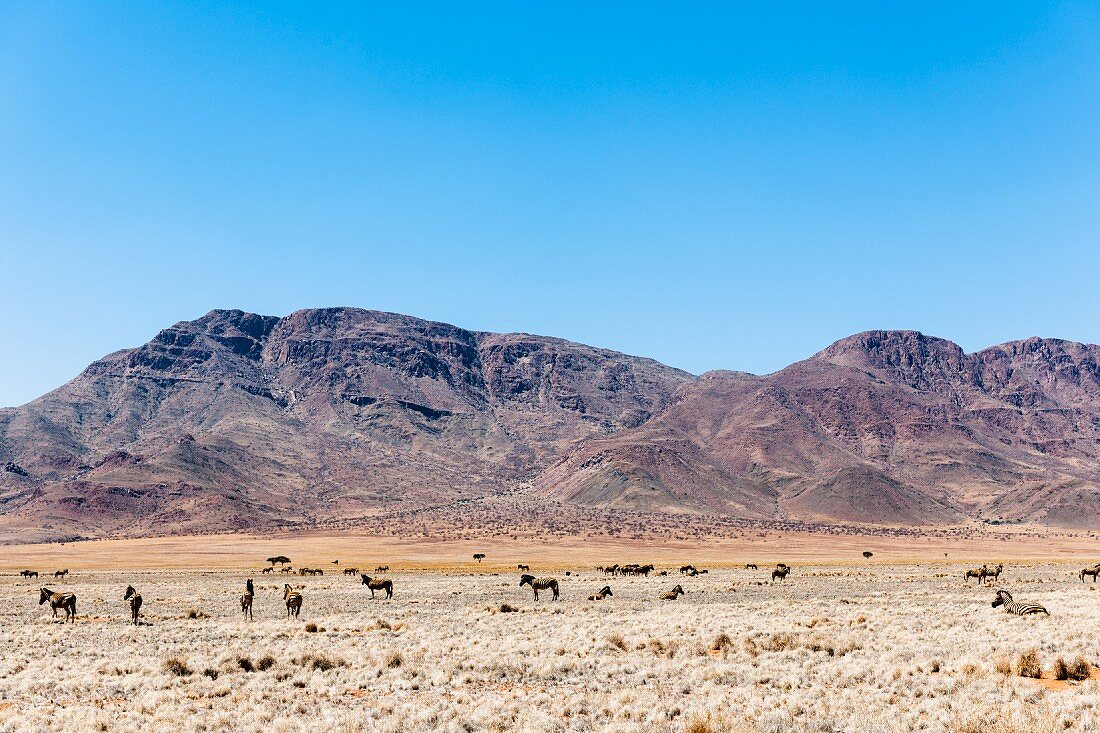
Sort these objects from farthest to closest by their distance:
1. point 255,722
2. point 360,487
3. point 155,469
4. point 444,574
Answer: point 360,487
point 155,469
point 444,574
point 255,722

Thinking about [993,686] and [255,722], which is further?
[993,686]

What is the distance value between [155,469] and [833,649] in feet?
Result: 590

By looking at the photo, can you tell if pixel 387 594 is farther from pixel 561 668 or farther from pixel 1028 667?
pixel 1028 667

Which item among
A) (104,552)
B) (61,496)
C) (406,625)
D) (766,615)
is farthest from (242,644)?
(61,496)

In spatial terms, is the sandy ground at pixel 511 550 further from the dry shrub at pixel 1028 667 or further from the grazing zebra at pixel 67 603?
the dry shrub at pixel 1028 667

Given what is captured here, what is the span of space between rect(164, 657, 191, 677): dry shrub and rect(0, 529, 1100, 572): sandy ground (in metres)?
53.1

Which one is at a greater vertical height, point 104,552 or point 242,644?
point 242,644

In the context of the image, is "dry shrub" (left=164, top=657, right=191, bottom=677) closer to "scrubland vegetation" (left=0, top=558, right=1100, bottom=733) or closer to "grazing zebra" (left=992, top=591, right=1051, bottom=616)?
"scrubland vegetation" (left=0, top=558, right=1100, bottom=733)

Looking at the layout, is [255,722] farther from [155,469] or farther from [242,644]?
[155,469]

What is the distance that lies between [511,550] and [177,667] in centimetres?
8528

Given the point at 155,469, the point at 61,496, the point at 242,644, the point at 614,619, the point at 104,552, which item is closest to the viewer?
the point at 242,644

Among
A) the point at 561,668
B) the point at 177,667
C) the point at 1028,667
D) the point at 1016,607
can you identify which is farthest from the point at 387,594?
the point at 1028,667

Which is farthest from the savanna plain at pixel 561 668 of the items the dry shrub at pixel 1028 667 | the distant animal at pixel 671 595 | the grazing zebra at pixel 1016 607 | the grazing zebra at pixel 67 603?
the distant animal at pixel 671 595

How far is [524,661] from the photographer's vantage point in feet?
66.1
